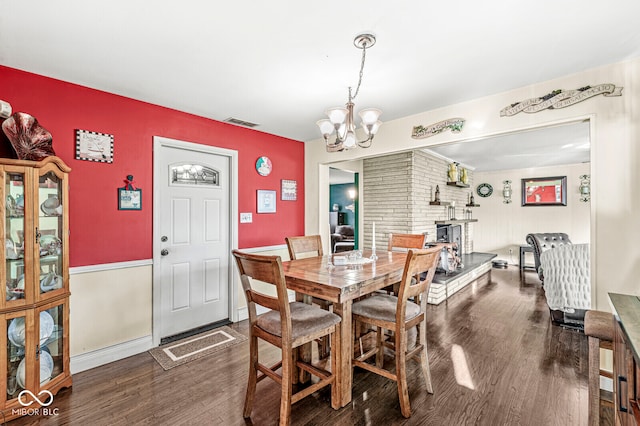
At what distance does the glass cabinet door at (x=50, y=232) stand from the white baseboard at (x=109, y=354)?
73 centimetres

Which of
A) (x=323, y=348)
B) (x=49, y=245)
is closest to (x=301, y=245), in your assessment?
(x=323, y=348)

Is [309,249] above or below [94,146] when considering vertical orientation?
below

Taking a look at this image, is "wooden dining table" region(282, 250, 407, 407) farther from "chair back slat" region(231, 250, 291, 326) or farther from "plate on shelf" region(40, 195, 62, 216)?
"plate on shelf" region(40, 195, 62, 216)

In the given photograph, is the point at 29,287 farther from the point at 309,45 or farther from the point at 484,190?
the point at 484,190

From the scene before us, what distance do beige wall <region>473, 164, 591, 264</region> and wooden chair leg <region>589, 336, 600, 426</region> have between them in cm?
638

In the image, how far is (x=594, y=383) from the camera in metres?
1.25

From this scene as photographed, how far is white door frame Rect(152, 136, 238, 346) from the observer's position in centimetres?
283

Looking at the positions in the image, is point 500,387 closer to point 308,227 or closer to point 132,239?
point 308,227

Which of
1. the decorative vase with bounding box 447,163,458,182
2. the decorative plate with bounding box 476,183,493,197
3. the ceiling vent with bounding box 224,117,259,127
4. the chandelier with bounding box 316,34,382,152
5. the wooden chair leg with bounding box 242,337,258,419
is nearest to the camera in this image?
the wooden chair leg with bounding box 242,337,258,419

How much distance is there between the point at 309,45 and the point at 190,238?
2311 millimetres

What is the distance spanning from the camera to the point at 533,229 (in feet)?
21.5

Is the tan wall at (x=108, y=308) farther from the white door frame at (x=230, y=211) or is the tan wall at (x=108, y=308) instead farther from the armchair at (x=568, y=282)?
the armchair at (x=568, y=282)

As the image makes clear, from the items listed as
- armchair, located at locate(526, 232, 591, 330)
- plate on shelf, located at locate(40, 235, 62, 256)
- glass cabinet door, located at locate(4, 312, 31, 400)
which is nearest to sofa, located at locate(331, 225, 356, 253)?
armchair, located at locate(526, 232, 591, 330)

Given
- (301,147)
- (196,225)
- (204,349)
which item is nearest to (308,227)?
(301,147)
